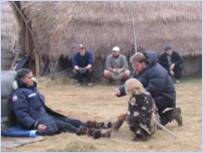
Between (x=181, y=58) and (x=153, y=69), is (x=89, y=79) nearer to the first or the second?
(x=181, y=58)

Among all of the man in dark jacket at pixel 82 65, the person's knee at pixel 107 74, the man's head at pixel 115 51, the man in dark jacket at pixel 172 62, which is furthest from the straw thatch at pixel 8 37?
the man in dark jacket at pixel 172 62

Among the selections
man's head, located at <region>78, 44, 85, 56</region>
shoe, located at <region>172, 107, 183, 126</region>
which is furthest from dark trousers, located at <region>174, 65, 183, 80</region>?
shoe, located at <region>172, 107, 183, 126</region>

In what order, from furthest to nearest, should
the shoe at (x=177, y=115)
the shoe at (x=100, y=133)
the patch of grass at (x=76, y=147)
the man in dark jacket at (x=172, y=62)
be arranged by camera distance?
1. the man in dark jacket at (x=172, y=62)
2. the shoe at (x=177, y=115)
3. the shoe at (x=100, y=133)
4. the patch of grass at (x=76, y=147)

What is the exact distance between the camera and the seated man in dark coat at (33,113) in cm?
816

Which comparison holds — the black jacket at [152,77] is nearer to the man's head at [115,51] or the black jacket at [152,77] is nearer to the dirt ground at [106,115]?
the dirt ground at [106,115]

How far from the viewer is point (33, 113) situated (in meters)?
8.30

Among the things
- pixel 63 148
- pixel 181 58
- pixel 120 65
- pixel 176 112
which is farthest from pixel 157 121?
pixel 181 58

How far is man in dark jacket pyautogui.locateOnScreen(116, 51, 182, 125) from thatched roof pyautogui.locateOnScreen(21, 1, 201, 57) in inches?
293

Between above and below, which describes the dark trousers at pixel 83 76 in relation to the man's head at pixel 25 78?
below

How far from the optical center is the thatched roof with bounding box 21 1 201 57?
16.3 metres

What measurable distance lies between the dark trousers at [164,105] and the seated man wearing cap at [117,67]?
247 inches

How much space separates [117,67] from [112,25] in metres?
1.63

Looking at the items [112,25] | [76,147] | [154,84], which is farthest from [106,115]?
[112,25]

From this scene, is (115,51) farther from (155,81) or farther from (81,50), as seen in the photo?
(155,81)
